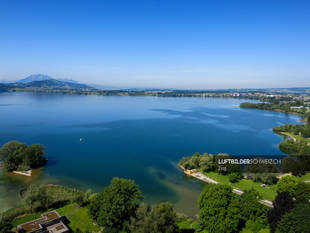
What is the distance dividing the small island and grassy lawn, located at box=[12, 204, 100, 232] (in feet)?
28.3

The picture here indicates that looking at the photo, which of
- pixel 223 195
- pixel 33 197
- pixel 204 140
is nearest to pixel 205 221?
pixel 223 195

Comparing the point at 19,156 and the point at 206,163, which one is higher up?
the point at 19,156

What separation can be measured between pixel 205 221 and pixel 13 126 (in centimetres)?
4134

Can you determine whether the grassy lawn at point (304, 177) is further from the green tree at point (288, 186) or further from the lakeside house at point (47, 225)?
the lakeside house at point (47, 225)

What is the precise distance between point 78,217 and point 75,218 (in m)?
0.19

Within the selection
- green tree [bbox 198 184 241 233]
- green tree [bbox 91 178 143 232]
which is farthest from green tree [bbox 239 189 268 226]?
green tree [bbox 91 178 143 232]

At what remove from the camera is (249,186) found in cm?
1819

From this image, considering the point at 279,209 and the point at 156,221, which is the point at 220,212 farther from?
the point at 156,221

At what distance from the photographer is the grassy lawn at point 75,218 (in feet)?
40.2

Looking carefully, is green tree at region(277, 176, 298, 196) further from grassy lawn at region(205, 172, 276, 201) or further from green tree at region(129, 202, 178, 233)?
green tree at region(129, 202, 178, 233)

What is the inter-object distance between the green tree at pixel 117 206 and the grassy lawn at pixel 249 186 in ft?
34.5

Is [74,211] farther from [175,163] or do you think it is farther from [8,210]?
[175,163]

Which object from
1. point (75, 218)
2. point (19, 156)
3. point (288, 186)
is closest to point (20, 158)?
point (19, 156)

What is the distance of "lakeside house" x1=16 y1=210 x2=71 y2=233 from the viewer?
11385 millimetres
